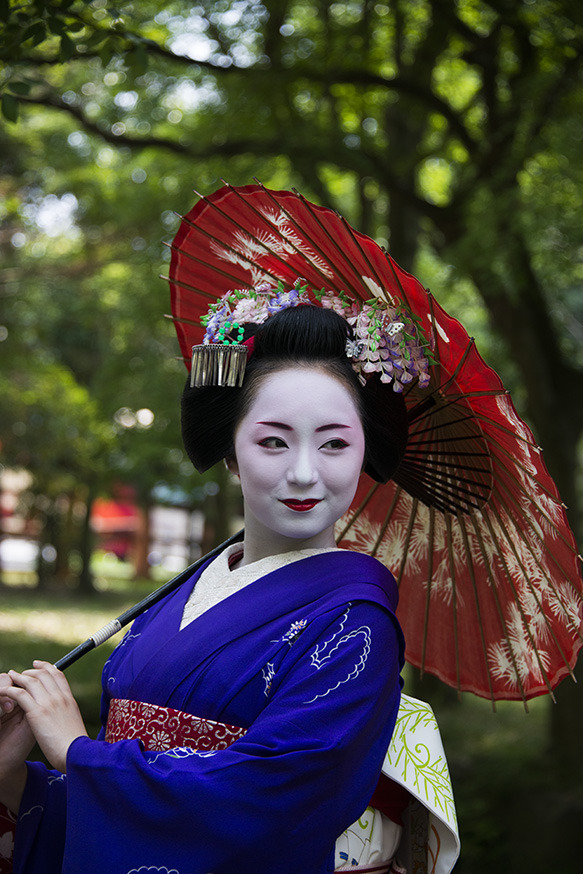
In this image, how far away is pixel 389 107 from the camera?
938 cm

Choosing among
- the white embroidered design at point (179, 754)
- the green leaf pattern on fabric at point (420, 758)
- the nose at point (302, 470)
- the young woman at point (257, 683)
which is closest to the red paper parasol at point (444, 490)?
the young woman at point (257, 683)

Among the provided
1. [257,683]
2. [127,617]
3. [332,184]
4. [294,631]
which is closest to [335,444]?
[294,631]

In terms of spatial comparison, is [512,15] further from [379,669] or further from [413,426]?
[379,669]

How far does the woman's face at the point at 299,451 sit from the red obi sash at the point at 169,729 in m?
0.43

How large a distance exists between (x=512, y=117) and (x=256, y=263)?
4865 millimetres

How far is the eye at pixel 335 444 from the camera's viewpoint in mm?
1953

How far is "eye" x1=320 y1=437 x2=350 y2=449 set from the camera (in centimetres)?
195

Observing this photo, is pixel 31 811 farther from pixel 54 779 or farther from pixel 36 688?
pixel 36 688

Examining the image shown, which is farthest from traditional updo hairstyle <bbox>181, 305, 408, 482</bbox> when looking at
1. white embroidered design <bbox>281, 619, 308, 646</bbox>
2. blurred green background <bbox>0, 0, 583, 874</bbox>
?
blurred green background <bbox>0, 0, 583, 874</bbox>

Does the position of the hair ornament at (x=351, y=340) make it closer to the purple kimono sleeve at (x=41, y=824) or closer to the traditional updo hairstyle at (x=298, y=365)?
the traditional updo hairstyle at (x=298, y=365)

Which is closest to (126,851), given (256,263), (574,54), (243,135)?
(256,263)

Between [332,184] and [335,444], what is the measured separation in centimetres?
1077

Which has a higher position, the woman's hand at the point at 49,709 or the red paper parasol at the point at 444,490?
the red paper parasol at the point at 444,490

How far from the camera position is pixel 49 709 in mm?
1828
